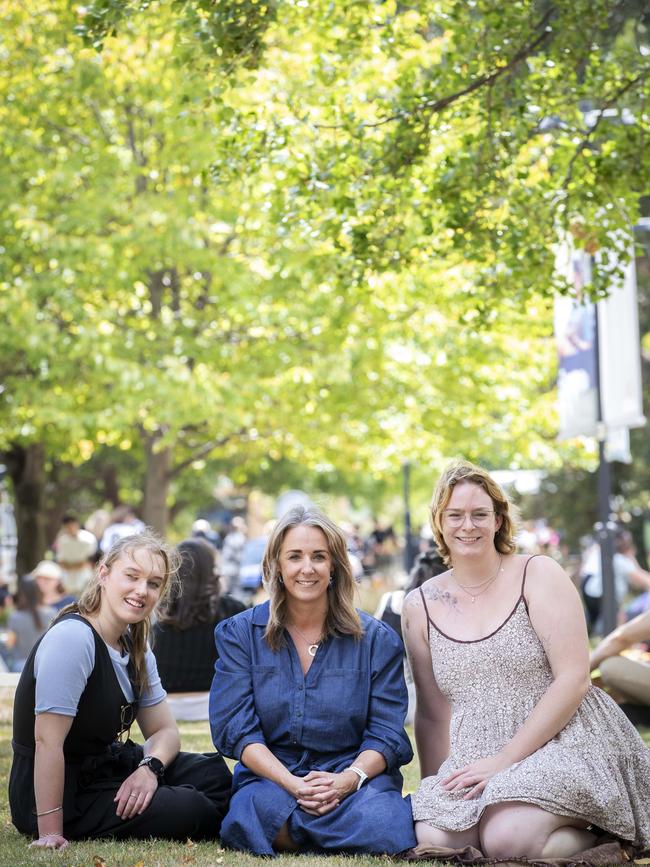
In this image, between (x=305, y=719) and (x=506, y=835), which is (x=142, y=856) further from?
(x=506, y=835)

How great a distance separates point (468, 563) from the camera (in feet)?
18.6

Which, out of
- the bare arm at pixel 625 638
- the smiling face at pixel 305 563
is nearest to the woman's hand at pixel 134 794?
the smiling face at pixel 305 563

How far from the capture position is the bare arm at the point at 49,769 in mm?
5367

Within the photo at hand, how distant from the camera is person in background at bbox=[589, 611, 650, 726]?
7.92 meters

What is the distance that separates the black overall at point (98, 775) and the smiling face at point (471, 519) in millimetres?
1595

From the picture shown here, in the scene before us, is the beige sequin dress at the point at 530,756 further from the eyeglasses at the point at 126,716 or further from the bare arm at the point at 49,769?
the bare arm at the point at 49,769

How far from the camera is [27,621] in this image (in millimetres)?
Result: 14180

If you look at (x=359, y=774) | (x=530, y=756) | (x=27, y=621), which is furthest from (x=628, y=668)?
(x=27, y=621)

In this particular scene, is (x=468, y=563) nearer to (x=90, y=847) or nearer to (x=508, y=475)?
(x=90, y=847)

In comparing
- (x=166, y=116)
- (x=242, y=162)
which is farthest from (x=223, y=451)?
(x=242, y=162)

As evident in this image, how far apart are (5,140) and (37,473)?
9128mm

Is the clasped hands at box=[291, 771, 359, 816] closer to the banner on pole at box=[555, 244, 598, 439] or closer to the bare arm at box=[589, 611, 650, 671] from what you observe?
the bare arm at box=[589, 611, 650, 671]

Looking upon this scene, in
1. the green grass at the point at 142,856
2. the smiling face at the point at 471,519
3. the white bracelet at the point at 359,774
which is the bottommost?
the green grass at the point at 142,856

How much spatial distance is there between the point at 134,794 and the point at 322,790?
880 millimetres
